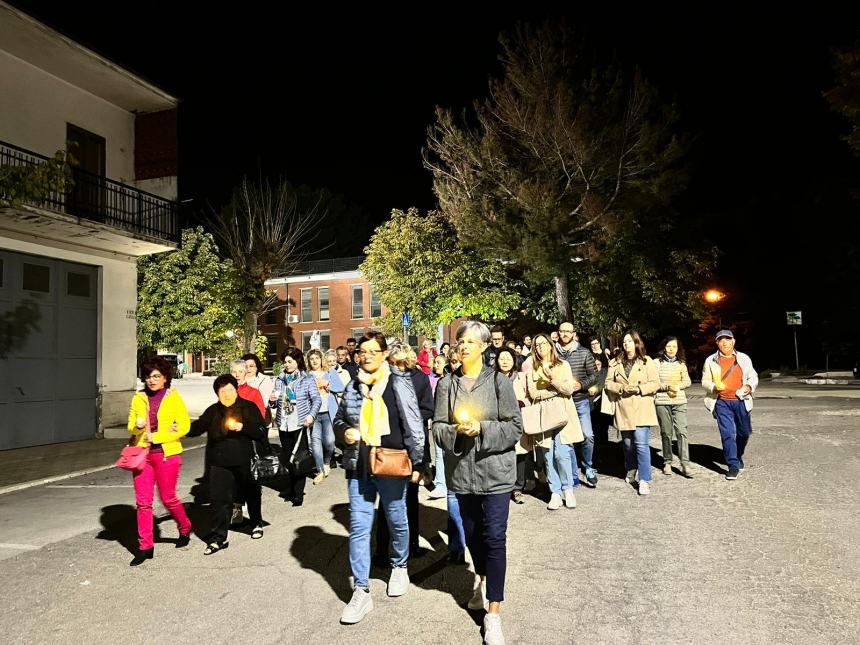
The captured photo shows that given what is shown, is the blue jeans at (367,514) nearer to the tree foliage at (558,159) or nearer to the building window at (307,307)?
the tree foliage at (558,159)

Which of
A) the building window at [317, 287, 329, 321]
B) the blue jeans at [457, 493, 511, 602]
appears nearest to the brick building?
the building window at [317, 287, 329, 321]

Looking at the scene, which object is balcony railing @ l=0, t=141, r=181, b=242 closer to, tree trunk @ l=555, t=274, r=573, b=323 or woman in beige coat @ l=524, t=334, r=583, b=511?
woman in beige coat @ l=524, t=334, r=583, b=511

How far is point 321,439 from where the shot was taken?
912 cm

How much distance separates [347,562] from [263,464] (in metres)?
1.29

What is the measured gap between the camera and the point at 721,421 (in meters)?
8.07

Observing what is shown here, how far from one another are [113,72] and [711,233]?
36.0 meters

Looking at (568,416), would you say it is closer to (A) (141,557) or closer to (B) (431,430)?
(B) (431,430)

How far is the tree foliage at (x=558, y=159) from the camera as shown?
23.7 m

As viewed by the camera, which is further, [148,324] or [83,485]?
[148,324]

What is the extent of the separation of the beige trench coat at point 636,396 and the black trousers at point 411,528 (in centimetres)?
329

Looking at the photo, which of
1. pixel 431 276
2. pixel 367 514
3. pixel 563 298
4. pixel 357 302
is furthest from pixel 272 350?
pixel 367 514

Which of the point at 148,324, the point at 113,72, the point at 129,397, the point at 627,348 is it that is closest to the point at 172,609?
the point at 627,348

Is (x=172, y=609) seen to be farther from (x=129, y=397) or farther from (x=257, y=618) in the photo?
(x=129, y=397)

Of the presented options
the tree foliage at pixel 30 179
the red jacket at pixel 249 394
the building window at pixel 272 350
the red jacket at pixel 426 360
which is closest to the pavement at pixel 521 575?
the red jacket at pixel 249 394
